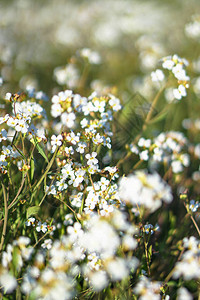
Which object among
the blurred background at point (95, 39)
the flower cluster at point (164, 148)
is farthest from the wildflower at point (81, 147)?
the blurred background at point (95, 39)

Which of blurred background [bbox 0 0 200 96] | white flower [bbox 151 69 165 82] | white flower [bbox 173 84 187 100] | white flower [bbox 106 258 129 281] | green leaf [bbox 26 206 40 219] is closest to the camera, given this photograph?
white flower [bbox 106 258 129 281]

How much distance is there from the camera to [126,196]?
1.48m

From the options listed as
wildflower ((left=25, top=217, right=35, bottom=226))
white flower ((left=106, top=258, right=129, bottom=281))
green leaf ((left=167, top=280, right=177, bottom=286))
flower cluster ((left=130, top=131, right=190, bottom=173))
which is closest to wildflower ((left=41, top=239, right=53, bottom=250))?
wildflower ((left=25, top=217, right=35, bottom=226))

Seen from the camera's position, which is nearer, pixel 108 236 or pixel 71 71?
pixel 108 236

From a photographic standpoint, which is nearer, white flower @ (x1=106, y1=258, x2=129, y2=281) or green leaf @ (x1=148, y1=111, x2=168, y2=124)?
white flower @ (x1=106, y1=258, x2=129, y2=281)

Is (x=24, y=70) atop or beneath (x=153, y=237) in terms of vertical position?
atop

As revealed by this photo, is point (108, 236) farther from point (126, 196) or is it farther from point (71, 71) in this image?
point (71, 71)

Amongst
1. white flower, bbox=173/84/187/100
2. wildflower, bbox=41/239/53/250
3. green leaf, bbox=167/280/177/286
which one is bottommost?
green leaf, bbox=167/280/177/286

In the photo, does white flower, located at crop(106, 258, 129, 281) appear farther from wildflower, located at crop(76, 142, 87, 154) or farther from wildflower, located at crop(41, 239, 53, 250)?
wildflower, located at crop(76, 142, 87, 154)

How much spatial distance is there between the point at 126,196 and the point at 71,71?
73.5 inches

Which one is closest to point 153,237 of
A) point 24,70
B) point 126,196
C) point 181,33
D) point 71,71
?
point 126,196

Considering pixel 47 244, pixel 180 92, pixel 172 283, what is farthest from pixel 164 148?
pixel 47 244

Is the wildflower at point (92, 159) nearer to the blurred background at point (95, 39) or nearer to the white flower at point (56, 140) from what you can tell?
the white flower at point (56, 140)

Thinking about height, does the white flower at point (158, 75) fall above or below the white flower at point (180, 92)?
Answer: above
